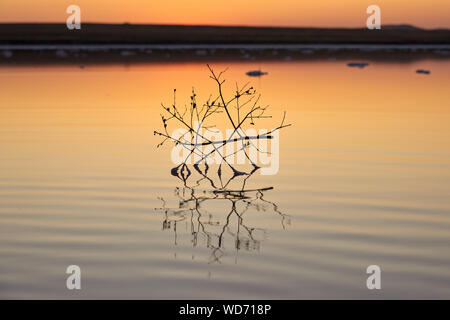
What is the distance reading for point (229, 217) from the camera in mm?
9664

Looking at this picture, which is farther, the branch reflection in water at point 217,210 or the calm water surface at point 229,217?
the branch reflection in water at point 217,210

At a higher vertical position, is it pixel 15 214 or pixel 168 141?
pixel 168 141

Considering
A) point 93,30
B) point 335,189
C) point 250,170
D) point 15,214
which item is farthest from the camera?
point 93,30

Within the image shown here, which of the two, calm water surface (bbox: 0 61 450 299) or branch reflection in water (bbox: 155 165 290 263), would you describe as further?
branch reflection in water (bbox: 155 165 290 263)

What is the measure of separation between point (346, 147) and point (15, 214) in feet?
21.8

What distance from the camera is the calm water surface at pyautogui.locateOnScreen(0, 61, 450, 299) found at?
7.23 metres

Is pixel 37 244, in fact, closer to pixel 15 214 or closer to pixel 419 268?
pixel 15 214

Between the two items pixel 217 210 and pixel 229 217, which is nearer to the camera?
pixel 229 217

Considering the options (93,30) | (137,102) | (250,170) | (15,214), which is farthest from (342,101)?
(93,30)

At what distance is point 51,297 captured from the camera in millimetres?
6816

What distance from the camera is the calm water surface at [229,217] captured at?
285 inches
